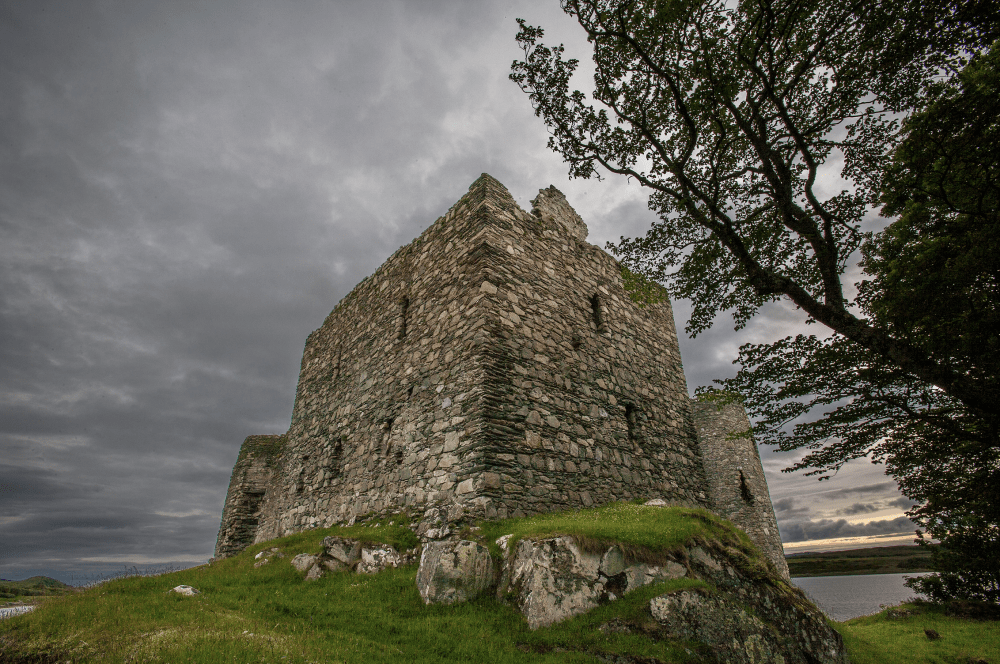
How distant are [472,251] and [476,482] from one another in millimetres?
4860

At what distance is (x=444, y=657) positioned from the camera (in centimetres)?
457

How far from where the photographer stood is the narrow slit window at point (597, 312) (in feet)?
37.1

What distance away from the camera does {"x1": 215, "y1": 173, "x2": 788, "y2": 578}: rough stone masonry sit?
8.05 metres

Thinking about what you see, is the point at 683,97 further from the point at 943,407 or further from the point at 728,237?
the point at 943,407

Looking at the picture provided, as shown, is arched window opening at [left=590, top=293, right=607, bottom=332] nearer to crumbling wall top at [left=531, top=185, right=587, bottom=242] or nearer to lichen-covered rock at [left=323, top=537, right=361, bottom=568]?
crumbling wall top at [left=531, top=185, right=587, bottom=242]

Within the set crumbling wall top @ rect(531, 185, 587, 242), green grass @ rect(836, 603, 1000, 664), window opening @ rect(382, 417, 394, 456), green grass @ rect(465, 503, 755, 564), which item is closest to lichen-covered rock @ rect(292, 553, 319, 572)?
window opening @ rect(382, 417, 394, 456)

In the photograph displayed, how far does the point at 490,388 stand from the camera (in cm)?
805

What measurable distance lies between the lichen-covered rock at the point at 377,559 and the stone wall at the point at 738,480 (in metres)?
19.4

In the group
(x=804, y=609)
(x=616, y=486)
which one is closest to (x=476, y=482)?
(x=616, y=486)

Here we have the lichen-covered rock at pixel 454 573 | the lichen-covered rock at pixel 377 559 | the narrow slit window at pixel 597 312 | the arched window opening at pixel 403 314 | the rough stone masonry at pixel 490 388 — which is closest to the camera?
the lichen-covered rock at pixel 454 573

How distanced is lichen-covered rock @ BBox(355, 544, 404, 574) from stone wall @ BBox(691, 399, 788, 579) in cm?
1942

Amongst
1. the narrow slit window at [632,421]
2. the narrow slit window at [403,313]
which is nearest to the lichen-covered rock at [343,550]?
the narrow slit window at [403,313]

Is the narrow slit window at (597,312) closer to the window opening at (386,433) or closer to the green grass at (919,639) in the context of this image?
the window opening at (386,433)

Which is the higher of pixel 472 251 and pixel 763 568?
pixel 472 251
